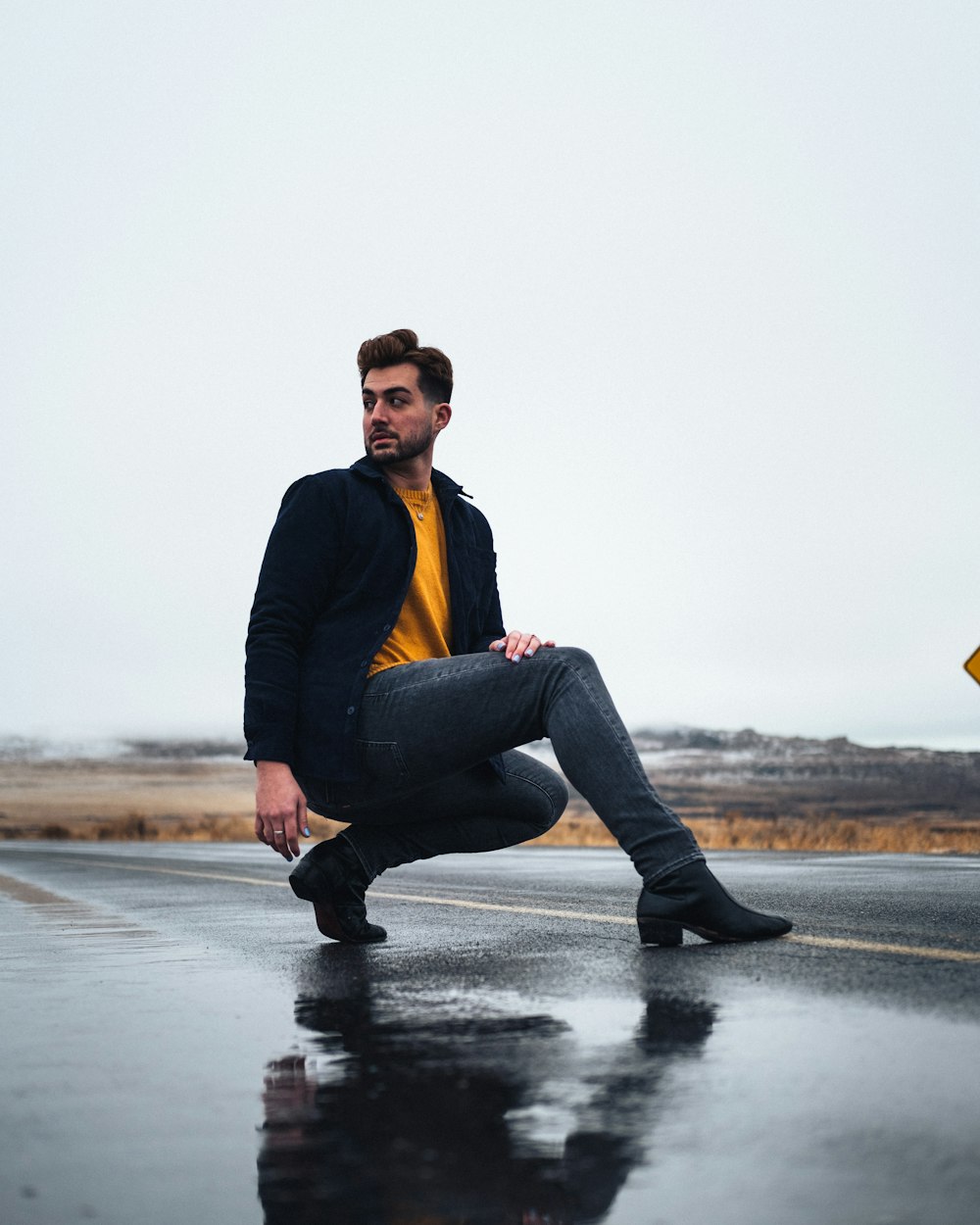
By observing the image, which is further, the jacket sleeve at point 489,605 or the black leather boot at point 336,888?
the jacket sleeve at point 489,605

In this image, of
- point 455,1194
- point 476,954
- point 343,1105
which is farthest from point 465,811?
point 455,1194

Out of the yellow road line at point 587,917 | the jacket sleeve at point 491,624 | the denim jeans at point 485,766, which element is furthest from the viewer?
the jacket sleeve at point 491,624

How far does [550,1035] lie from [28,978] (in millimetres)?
1958

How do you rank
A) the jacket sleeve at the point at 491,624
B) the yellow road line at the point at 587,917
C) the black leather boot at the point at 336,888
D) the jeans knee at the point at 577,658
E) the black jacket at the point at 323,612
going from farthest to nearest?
the jacket sleeve at the point at 491,624
the black leather boot at the point at 336,888
the black jacket at the point at 323,612
the jeans knee at the point at 577,658
the yellow road line at the point at 587,917

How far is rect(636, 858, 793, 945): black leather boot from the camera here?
405 cm

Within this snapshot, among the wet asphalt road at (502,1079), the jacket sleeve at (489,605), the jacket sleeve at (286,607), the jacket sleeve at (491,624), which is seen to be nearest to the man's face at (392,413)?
the jacket sleeve at (286,607)

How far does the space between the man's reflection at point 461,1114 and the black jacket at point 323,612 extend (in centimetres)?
126

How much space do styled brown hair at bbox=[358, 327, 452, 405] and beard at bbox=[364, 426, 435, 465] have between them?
15 cm

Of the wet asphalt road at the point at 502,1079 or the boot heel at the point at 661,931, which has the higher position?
the boot heel at the point at 661,931

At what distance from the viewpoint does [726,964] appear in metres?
3.77

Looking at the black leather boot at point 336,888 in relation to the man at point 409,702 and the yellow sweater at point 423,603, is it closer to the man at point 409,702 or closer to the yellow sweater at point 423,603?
the man at point 409,702

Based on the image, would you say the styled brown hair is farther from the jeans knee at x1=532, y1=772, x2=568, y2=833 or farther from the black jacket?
the jeans knee at x1=532, y1=772, x2=568, y2=833

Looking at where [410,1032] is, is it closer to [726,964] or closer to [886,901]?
[726,964]

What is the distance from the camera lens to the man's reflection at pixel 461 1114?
6.20 ft
